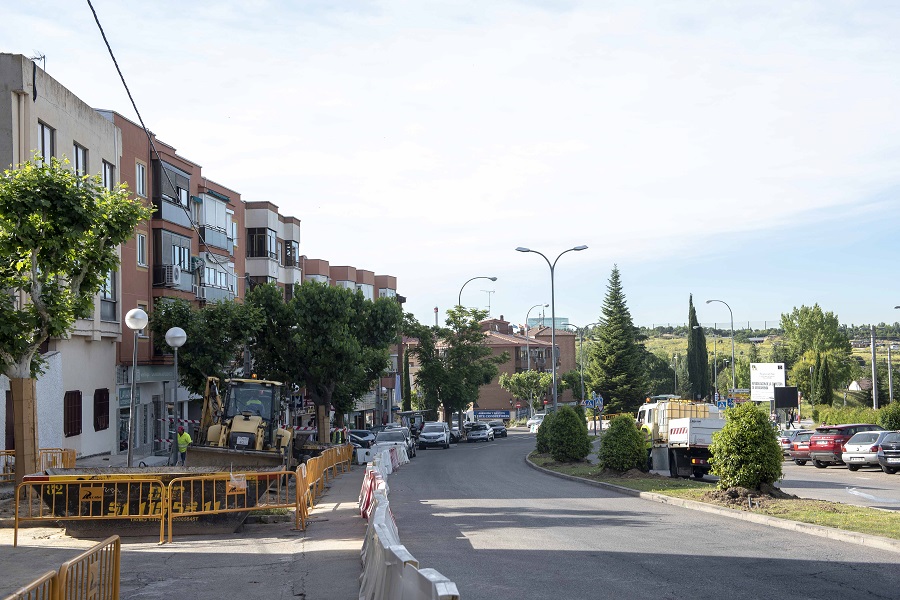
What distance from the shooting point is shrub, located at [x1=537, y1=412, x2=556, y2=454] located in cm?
3717

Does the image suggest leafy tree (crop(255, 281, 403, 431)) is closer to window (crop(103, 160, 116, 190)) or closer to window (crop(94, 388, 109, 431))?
window (crop(94, 388, 109, 431))

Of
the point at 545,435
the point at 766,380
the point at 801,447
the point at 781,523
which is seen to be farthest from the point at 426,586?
the point at 766,380

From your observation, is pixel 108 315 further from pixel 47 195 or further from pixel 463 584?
pixel 463 584

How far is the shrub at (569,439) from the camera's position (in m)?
33.5

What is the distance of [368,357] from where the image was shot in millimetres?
43688

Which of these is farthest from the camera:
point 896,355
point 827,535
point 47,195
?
point 896,355

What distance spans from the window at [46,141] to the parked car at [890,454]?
27.4 meters

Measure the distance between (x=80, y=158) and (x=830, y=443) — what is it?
93.6ft

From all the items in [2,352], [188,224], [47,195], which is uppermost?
[188,224]

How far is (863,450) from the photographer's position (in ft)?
102

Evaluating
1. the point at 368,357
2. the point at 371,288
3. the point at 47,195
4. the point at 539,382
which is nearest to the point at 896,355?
the point at 539,382

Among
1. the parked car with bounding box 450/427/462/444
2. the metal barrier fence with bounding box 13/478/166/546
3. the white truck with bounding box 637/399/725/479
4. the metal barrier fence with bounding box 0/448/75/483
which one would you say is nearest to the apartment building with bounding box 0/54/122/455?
the metal barrier fence with bounding box 0/448/75/483

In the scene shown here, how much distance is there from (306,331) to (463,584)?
32602 mm

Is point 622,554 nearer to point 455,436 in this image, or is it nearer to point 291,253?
point 291,253
